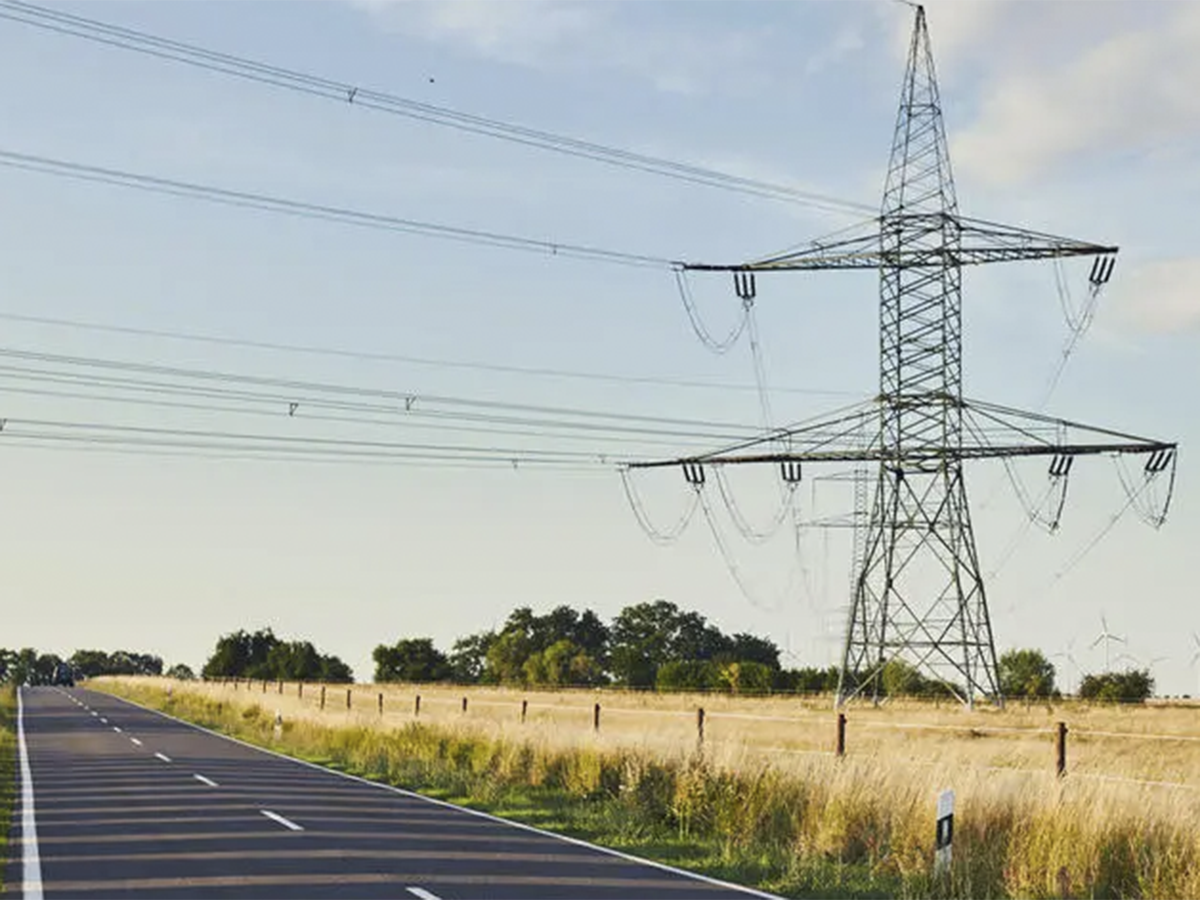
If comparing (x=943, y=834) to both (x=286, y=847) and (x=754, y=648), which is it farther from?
(x=754, y=648)

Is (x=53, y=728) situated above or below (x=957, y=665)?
below

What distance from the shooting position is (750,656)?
4931 inches

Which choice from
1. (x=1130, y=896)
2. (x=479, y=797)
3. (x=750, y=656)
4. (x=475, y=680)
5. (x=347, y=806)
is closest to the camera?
(x=1130, y=896)

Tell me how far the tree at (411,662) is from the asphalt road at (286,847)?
107 meters

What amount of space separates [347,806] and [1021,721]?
26509 millimetres

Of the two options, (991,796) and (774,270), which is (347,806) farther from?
(774,270)

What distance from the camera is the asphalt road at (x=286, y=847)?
12.6 metres

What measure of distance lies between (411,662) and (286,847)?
120 meters

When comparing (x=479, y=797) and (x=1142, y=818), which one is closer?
(x=1142, y=818)

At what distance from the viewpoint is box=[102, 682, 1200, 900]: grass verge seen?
13008mm

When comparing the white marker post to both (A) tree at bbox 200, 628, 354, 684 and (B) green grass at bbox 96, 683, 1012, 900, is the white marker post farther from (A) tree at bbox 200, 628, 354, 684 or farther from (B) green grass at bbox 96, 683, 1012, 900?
(A) tree at bbox 200, 628, 354, 684

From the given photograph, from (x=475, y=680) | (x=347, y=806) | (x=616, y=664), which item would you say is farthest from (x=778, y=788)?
(x=475, y=680)

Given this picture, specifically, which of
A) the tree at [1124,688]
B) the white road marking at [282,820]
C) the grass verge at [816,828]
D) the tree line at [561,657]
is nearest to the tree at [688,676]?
the tree line at [561,657]

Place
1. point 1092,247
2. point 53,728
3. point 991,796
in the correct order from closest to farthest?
point 991,796 → point 1092,247 → point 53,728
